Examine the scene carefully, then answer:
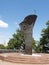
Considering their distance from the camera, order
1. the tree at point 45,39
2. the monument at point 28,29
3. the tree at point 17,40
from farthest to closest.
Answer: the tree at point 17,40 → the tree at point 45,39 → the monument at point 28,29

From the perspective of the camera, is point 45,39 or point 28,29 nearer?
point 28,29

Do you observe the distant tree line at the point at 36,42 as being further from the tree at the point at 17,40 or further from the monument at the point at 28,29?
the monument at the point at 28,29

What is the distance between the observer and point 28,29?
2069cm

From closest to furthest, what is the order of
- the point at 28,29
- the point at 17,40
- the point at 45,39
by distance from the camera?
the point at 28,29 < the point at 45,39 < the point at 17,40

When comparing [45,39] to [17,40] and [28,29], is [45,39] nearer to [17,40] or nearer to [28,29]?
[17,40]

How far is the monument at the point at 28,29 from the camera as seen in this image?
67.7ft

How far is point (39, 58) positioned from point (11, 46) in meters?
41.0

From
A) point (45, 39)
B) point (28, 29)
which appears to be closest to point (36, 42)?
point (45, 39)

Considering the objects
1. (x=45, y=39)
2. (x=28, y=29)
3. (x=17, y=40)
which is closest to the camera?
(x=28, y=29)

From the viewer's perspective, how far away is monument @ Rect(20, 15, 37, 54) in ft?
67.7

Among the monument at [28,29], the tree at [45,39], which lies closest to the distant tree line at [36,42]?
the tree at [45,39]

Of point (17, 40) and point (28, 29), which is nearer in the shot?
A: point (28, 29)

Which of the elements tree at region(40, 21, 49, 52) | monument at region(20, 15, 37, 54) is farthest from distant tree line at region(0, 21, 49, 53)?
monument at region(20, 15, 37, 54)

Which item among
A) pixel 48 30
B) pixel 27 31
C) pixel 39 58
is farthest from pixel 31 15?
pixel 48 30
